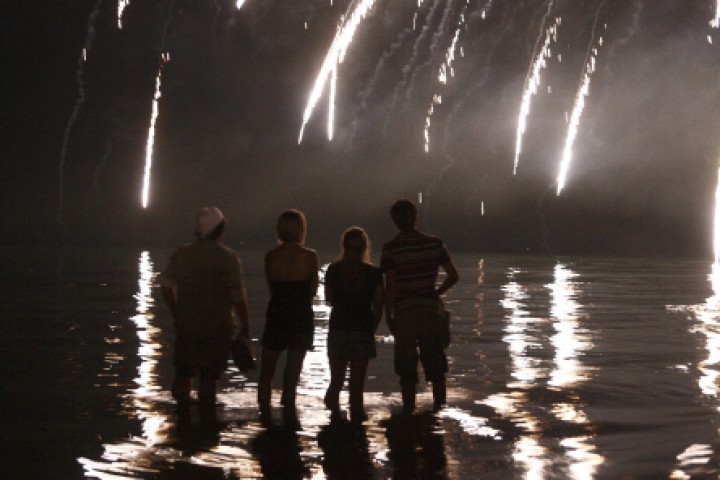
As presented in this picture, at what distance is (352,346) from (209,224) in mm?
Result: 1462

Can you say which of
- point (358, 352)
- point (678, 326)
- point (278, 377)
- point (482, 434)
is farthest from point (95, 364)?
point (678, 326)

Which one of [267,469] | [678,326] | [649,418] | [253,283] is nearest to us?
[267,469]

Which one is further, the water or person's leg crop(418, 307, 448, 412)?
person's leg crop(418, 307, 448, 412)

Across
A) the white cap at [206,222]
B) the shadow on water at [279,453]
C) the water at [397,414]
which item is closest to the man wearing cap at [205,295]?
the white cap at [206,222]

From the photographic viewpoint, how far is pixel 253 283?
33.5 m

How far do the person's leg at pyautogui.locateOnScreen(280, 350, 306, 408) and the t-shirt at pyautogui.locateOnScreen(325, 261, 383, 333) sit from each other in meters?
0.38

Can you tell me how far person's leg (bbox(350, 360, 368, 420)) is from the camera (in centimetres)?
903

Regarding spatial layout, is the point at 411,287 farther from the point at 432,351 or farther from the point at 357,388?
the point at 357,388

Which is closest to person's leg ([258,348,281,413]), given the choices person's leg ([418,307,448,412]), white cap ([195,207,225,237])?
white cap ([195,207,225,237])

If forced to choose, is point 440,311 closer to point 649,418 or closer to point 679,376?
point 649,418

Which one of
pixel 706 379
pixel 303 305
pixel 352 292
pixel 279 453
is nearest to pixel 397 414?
pixel 352 292

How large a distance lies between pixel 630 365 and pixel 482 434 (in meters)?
5.28

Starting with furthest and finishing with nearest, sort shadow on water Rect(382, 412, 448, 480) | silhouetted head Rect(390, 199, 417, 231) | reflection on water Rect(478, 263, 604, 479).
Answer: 1. silhouetted head Rect(390, 199, 417, 231)
2. reflection on water Rect(478, 263, 604, 479)
3. shadow on water Rect(382, 412, 448, 480)

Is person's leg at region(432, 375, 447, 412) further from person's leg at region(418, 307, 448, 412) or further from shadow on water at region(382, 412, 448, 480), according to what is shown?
shadow on water at region(382, 412, 448, 480)
